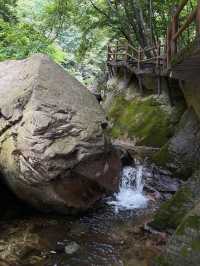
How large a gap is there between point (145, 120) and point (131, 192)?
601cm

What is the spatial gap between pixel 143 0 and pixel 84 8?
3.74m

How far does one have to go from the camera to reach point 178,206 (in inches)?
308

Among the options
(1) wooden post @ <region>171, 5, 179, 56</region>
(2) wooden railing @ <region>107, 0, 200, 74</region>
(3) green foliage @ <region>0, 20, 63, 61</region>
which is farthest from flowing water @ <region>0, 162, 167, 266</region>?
(3) green foliage @ <region>0, 20, 63, 61</region>

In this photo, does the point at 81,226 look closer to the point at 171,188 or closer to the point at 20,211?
the point at 20,211

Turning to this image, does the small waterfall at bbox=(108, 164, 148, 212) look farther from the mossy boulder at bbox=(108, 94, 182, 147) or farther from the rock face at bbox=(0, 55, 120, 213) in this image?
the mossy boulder at bbox=(108, 94, 182, 147)

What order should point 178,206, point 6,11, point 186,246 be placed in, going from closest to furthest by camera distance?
point 186,246
point 178,206
point 6,11

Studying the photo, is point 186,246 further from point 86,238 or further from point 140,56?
point 140,56

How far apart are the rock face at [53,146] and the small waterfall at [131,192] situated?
4.23 ft

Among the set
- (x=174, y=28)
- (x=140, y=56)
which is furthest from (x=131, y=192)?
(x=140, y=56)

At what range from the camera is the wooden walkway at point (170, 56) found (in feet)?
24.1

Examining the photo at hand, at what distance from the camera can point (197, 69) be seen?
29.7 ft

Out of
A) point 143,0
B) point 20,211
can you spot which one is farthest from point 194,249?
point 143,0

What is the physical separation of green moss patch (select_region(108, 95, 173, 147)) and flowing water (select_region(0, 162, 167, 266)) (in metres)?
6.19

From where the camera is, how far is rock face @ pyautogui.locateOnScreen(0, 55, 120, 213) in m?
7.86
